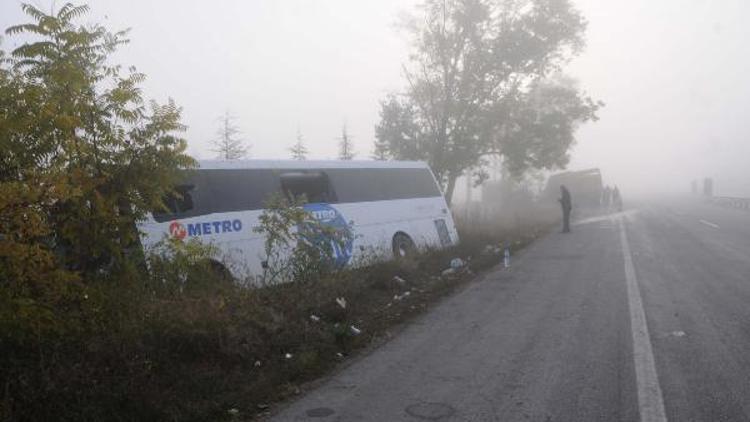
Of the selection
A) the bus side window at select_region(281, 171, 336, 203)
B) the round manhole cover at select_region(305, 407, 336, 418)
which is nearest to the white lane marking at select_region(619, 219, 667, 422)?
the round manhole cover at select_region(305, 407, 336, 418)

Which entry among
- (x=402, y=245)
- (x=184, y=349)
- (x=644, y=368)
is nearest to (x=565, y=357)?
(x=644, y=368)

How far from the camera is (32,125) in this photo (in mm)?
5680

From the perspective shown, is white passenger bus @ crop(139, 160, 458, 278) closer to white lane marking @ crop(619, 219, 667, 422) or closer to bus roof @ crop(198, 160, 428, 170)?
bus roof @ crop(198, 160, 428, 170)

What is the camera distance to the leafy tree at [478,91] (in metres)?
24.8

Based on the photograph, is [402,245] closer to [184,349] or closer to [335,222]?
[335,222]

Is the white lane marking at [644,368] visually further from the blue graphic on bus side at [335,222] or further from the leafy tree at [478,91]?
the leafy tree at [478,91]

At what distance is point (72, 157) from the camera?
611 centimetres

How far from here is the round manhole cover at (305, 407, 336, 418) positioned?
5.11 m

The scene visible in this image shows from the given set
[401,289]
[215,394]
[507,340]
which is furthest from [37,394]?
[401,289]

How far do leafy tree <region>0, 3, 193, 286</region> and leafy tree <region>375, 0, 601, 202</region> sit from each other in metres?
19.2

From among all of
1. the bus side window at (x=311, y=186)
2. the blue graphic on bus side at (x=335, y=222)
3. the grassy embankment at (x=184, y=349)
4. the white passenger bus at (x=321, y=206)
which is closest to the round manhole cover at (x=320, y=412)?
the grassy embankment at (x=184, y=349)

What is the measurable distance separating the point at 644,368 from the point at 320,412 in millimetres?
3238

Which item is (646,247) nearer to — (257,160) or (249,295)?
(257,160)

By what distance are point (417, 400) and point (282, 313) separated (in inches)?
108
